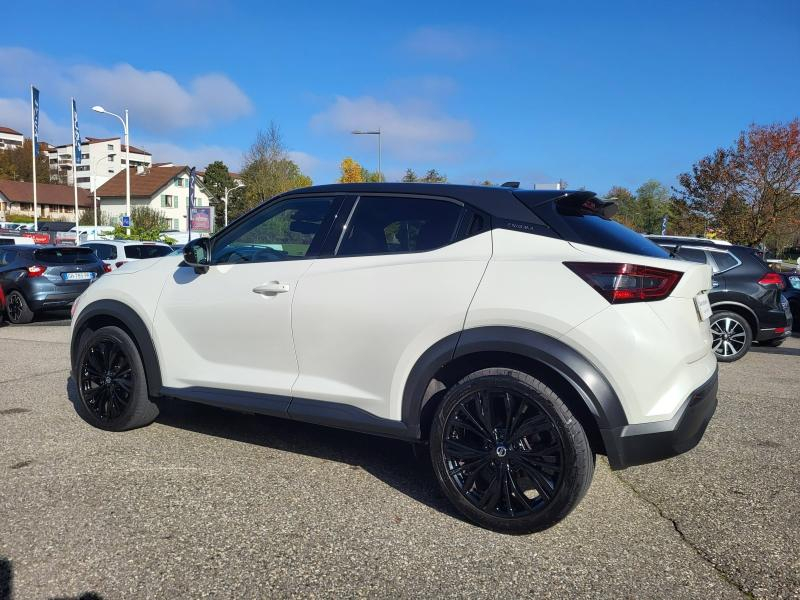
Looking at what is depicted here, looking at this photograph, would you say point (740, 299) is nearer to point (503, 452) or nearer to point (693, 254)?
point (693, 254)

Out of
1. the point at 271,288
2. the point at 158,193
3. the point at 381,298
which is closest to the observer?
the point at 381,298

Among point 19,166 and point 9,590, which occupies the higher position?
point 19,166

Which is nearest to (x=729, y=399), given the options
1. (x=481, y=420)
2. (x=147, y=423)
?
(x=481, y=420)

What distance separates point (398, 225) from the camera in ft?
11.1

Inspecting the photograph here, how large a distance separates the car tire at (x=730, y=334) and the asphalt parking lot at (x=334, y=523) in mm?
4058

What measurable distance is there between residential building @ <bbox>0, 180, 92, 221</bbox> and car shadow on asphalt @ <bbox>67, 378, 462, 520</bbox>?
82311 mm

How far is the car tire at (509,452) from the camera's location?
9.17 feet

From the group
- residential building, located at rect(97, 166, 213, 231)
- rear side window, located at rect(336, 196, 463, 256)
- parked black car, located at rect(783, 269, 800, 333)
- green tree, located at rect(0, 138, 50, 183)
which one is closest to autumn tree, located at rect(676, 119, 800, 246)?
parked black car, located at rect(783, 269, 800, 333)

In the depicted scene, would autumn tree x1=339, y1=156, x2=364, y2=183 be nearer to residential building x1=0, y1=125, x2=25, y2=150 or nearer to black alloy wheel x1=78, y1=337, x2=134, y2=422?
black alloy wheel x1=78, y1=337, x2=134, y2=422

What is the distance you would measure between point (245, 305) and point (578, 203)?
6.51ft

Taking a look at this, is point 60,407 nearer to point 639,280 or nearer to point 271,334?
point 271,334

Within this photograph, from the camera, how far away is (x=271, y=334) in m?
3.57

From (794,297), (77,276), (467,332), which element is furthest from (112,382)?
(794,297)

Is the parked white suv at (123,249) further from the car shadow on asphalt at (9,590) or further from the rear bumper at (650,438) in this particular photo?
the rear bumper at (650,438)
